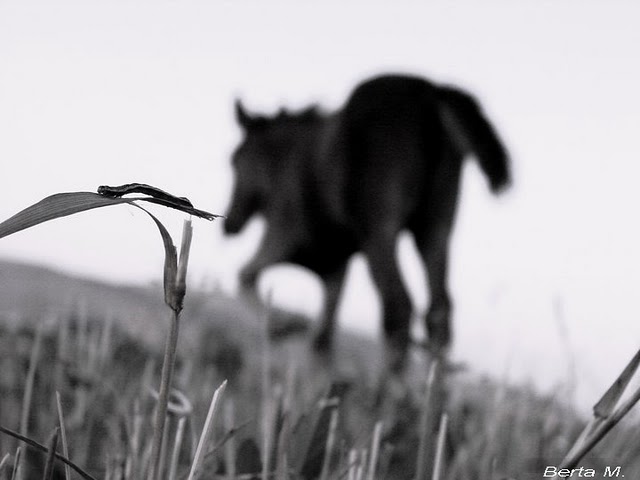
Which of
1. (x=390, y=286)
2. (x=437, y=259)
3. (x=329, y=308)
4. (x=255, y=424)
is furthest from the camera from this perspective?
(x=329, y=308)

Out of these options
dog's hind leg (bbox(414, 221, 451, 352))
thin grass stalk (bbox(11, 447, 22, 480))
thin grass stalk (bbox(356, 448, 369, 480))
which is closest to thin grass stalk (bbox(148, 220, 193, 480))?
thin grass stalk (bbox(11, 447, 22, 480))

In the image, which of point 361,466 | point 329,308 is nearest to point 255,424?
point 361,466

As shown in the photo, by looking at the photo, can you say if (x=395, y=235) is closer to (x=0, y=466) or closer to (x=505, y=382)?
(x=505, y=382)

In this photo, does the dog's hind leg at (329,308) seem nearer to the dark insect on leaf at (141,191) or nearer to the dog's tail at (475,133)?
the dog's tail at (475,133)

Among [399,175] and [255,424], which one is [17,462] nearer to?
[255,424]

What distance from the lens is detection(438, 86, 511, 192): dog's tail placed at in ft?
12.3

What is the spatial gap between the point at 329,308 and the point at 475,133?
86.7 inches

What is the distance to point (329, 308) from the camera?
5.64 meters

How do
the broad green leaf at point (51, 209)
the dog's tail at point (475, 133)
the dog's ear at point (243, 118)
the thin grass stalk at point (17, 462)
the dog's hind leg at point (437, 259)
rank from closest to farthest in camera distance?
1. the broad green leaf at point (51, 209)
2. the thin grass stalk at point (17, 462)
3. the dog's tail at point (475, 133)
4. the dog's hind leg at point (437, 259)
5. the dog's ear at point (243, 118)

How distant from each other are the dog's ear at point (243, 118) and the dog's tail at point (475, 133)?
2.22 metres

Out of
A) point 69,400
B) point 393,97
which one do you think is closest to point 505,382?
Result: point 69,400

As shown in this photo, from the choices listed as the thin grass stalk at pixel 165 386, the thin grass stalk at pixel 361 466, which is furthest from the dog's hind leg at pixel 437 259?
the thin grass stalk at pixel 165 386

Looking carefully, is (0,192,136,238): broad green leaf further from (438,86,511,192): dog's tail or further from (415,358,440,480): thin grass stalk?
(438,86,511,192): dog's tail

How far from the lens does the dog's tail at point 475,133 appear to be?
3750 millimetres
